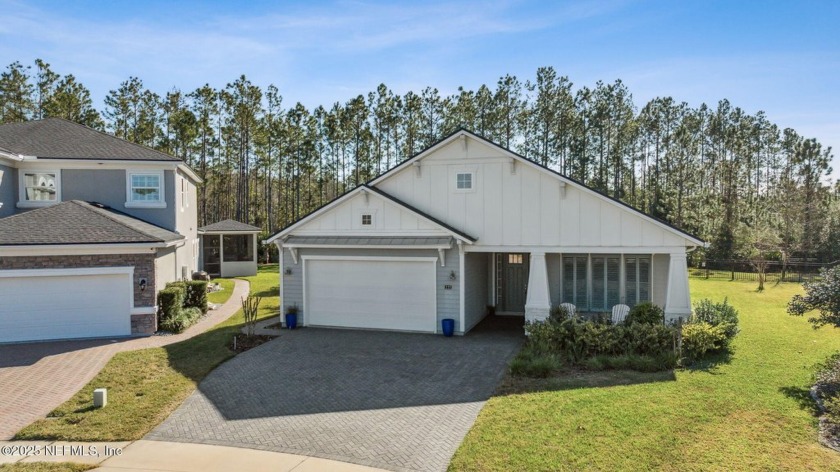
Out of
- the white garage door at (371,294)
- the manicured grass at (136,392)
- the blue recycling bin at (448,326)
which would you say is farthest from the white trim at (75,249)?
the blue recycling bin at (448,326)

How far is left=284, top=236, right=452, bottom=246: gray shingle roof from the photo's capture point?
50.0 ft

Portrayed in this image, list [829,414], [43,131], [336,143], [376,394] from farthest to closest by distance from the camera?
[336,143], [43,131], [376,394], [829,414]

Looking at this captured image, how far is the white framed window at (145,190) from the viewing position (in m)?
19.0

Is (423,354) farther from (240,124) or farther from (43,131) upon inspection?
(240,124)

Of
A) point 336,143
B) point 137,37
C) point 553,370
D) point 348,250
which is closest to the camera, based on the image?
point 553,370

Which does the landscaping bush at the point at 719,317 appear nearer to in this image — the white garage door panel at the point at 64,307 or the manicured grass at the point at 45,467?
the manicured grass at the point at 45,467

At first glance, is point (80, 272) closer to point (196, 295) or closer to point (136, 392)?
point (196, 295)

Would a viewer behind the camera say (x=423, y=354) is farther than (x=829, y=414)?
Yes

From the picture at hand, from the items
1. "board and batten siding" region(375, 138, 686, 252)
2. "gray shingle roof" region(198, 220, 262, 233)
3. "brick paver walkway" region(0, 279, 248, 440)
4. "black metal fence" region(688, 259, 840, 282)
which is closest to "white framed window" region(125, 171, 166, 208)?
"brick paver walkway" region(0, 279, 248, 440)

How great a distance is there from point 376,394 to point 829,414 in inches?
329

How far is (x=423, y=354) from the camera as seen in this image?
43.3 ft

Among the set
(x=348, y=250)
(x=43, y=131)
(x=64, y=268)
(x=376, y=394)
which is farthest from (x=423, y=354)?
(x=43, y=131)

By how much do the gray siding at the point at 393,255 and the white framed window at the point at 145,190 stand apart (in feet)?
21.8

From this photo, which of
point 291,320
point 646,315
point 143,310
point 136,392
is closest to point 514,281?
point 646,315
